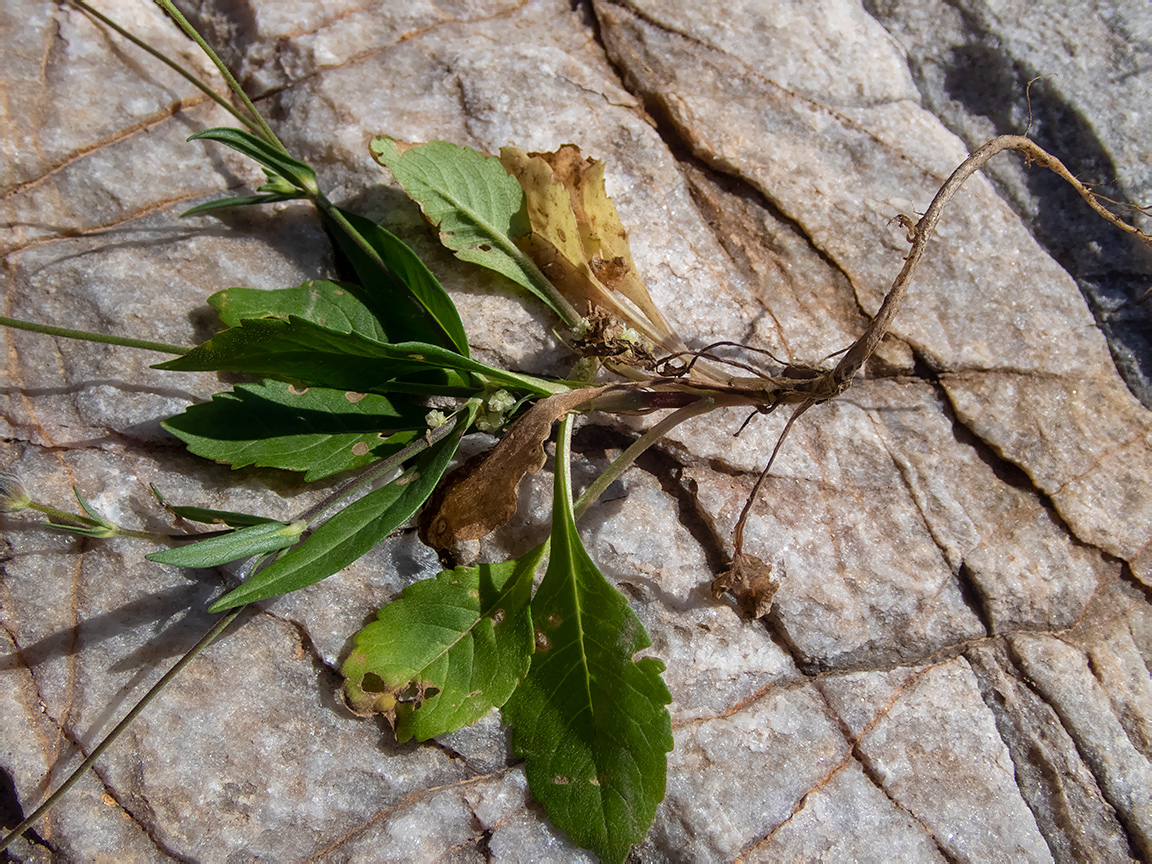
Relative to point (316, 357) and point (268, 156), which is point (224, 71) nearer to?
point (268, 156)

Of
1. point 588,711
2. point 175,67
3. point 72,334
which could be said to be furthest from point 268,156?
point 588,711

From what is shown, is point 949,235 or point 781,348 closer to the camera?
point 781,348

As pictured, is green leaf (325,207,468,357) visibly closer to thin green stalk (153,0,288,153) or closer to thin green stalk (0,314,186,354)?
thin green stalk (153,0,288,153)

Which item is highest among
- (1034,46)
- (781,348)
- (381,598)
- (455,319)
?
(1034,46)

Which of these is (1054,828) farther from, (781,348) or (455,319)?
(455,319)

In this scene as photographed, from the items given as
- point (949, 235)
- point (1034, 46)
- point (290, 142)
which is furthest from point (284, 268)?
point (1034, 46)

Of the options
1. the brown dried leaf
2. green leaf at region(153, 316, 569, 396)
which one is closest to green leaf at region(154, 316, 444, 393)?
green leaf at region(153, 316, 569, 396)
